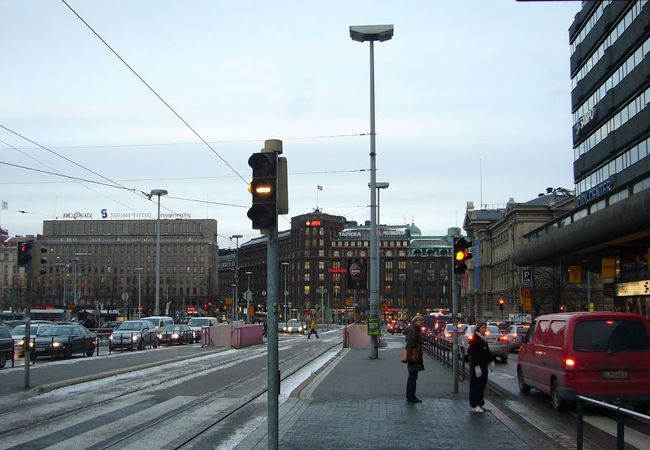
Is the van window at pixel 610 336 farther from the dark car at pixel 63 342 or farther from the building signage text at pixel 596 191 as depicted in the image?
the building signage text at pixel 596 191

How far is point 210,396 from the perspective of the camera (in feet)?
52.7

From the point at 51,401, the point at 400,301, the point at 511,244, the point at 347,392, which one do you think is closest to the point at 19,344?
the point at 51,401

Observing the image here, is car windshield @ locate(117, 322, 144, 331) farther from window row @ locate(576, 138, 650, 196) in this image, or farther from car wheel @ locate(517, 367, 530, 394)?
window row @ locate(576, 138, 650, 196)

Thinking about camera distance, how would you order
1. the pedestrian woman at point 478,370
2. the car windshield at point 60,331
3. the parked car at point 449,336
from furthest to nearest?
the car windshield at point 60,331, the parked car at point 449,336, the pedestrian woman at point 478,370

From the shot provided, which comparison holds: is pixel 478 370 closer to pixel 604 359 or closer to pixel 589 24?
pixel 604 359

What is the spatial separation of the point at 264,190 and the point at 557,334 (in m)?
7.66

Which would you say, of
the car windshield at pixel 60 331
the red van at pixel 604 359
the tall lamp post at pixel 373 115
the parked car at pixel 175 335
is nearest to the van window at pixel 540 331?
the red van at pixel 604 359

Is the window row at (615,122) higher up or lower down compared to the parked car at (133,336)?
higher up

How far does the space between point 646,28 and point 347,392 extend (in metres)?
36.1

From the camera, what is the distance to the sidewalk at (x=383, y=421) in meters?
10.1

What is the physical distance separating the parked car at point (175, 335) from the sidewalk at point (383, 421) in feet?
87.7

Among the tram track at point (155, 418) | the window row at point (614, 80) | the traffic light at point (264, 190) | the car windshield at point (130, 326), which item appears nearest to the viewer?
the traffic light at point (264, 190)

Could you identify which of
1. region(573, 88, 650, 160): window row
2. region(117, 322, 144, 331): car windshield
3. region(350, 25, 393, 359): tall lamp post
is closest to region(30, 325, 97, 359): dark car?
region(117, 322, 144, 331): car windshield

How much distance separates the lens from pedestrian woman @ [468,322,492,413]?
42.9 ft
